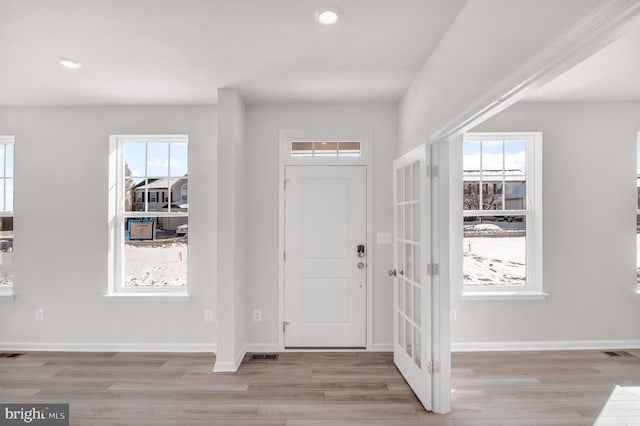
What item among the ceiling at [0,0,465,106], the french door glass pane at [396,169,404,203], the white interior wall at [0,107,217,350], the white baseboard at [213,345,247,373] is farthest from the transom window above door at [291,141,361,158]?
the white baseboard at [213,345,247,373]

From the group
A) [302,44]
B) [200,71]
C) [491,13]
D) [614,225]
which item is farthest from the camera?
[614,225]

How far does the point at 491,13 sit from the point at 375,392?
2678 mm

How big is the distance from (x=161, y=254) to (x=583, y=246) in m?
4.48

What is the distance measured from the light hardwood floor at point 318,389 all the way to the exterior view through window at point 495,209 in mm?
848

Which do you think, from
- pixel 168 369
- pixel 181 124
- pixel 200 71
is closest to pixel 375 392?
pixel 168 369

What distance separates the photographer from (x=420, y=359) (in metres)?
2.82

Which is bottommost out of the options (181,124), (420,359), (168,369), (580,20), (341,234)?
(168,369)

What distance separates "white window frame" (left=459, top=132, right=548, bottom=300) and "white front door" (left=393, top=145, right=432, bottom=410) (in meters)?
0.87

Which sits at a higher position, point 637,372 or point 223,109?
point 223,109

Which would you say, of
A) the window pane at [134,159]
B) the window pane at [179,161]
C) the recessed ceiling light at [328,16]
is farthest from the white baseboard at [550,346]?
the window pane at [134,159]

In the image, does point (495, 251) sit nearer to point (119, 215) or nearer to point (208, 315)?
point (208, 315)

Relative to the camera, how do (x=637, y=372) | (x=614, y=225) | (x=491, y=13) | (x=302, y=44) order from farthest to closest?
(x=614, y=225)
(x=637, y=372)
(x=302, y=44)
(x=491, y=13)

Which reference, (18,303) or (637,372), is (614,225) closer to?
(637,372)

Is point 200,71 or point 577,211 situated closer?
point 200,71
